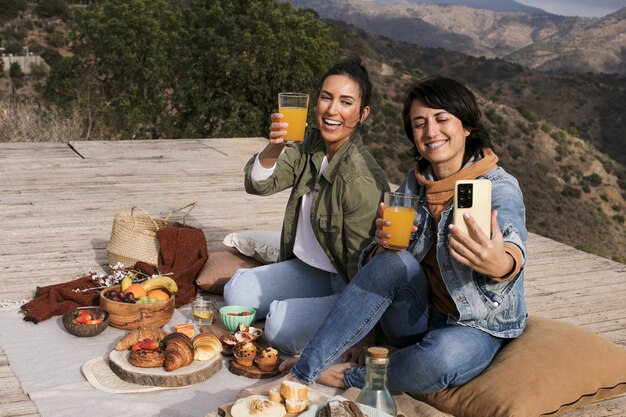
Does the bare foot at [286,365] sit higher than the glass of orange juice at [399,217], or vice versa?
the glass of orange juice at [399,217]

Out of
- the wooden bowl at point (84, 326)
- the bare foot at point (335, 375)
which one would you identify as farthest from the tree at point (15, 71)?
the bare foot at point (335, 375)

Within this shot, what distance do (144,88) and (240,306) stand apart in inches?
648

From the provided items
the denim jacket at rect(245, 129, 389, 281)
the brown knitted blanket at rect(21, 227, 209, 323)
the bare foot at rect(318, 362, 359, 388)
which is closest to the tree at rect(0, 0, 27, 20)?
the brown knitted blanket at rect(21, 227, 209, 323)

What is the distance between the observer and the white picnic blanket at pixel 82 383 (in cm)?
270

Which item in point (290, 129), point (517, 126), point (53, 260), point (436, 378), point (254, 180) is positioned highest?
point (290, 129)

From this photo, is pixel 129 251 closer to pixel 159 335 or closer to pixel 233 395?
pixel 159 335

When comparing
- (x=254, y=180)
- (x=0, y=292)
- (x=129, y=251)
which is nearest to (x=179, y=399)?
(x=254, y=180)

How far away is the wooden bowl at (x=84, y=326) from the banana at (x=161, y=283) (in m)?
0.22

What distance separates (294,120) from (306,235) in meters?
0.47

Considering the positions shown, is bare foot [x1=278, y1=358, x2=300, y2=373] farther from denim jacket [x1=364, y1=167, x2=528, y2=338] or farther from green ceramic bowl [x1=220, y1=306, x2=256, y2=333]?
denim jacket [x1=364, y1=167, x2=528, y2=338]

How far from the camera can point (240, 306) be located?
342cm

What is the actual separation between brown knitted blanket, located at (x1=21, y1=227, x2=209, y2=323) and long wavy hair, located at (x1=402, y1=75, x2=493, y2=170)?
1479 millimetres

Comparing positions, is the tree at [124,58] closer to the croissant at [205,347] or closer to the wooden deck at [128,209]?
the wooden deck at [128,209]

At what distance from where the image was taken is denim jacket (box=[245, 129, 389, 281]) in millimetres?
3072
